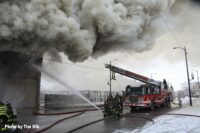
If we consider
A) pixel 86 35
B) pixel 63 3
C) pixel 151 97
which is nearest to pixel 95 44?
pixel 86 35

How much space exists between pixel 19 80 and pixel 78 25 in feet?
24.5

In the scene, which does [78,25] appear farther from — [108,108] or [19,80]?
[19,80]

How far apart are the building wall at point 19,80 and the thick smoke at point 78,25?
2.37m

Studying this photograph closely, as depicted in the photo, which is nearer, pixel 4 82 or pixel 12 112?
pixel 12 112

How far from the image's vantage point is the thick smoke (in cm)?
1183

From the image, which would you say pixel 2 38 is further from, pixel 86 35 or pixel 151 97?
pixel 151 97

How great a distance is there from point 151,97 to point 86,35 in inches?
440

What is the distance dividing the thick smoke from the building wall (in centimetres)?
237

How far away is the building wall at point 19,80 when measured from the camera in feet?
50.4

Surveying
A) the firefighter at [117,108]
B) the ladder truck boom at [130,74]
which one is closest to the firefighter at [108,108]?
the firefighter at [117,108]

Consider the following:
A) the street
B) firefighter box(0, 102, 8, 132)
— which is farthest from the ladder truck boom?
firefighter box(0, 102, 8, 132)

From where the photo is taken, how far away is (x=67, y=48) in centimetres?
1383

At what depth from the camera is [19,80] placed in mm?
18625

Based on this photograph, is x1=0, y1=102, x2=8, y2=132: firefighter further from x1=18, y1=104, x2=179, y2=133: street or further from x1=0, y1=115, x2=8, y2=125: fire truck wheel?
x1=18, y1=104, x2=179, y2=133: street
